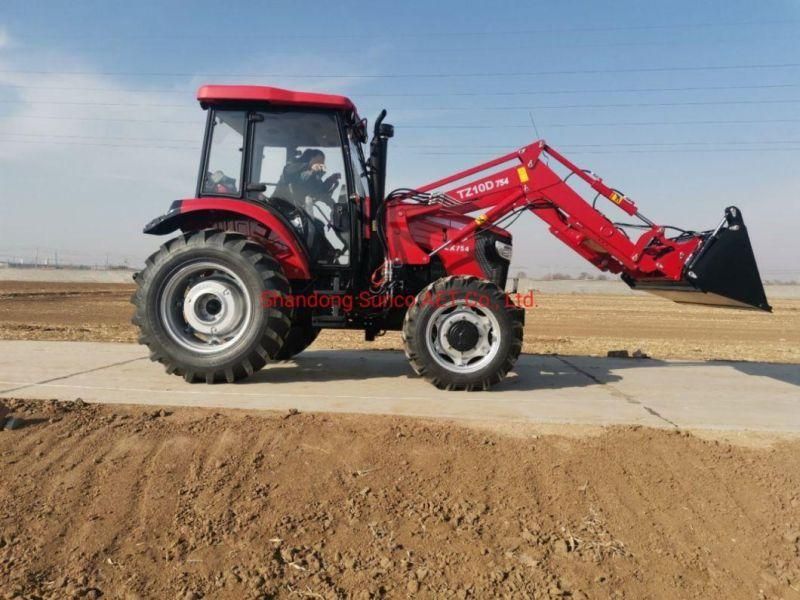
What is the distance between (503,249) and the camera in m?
6.16

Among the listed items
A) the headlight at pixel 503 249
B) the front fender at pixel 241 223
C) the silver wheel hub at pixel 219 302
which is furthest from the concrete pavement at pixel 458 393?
the headlight at pixel 503 249

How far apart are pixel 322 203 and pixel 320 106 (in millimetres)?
955

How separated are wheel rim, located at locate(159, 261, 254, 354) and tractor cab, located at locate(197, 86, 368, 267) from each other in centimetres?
82

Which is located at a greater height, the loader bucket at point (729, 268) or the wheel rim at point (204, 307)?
the loader bucket at point (729, 268)

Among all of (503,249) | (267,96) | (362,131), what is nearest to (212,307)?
(267,96)

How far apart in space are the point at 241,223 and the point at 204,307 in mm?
929

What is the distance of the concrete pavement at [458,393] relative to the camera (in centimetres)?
441

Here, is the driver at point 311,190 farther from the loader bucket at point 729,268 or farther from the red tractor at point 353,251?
the loader bucket at point 729,268

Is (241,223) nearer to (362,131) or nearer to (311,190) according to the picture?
(311,190)

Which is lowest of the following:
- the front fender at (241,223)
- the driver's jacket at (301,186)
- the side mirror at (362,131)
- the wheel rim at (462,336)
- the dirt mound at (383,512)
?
the dirt mound at (383,512)

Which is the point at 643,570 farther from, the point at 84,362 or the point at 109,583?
the point at 84,362

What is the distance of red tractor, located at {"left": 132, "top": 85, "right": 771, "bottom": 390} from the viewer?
532 cm

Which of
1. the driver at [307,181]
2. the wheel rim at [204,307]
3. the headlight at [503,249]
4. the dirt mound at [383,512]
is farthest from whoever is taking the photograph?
the headlight at [503,249]

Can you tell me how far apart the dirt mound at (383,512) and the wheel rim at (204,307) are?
1.63 metres
